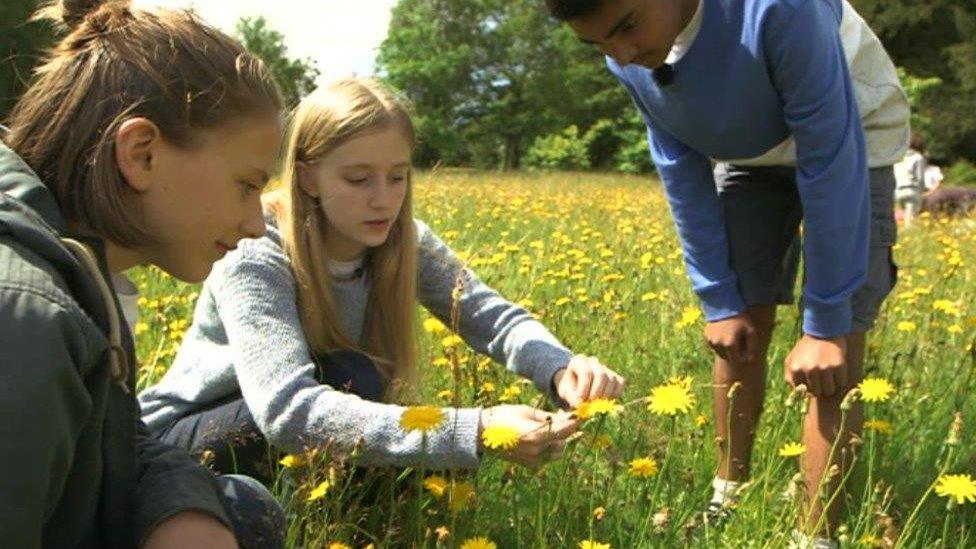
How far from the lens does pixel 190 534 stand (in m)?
1.28

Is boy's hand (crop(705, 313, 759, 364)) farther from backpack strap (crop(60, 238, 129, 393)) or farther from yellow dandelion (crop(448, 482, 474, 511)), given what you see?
backpack strap (crop(60, 238, 129, 393))

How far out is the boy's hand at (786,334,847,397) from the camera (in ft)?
6.57

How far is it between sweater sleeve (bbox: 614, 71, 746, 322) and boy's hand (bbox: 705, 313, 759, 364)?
0.02 meters

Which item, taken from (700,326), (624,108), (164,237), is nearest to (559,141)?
(624,108)

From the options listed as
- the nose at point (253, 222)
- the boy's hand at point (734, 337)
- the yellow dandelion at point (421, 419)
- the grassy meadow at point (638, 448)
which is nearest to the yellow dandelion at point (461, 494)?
the grassy meadow at point (638, 448)

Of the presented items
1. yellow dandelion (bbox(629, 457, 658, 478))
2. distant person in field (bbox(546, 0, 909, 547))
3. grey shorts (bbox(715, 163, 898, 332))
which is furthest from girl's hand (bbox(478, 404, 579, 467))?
grey shorts (bbox(715, 163, 898, 332))

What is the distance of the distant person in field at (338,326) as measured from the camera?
1779mm

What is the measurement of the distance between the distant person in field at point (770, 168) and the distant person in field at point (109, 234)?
28.4 inches

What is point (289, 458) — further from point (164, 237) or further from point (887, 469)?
point (887, 469)

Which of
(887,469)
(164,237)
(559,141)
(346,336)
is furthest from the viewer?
(559,141)

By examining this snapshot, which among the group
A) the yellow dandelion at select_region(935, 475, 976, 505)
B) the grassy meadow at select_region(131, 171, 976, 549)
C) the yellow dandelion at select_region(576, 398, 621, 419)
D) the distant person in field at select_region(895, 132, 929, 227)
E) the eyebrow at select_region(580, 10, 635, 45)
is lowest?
the distant person in field at select_region(895, 132, 929, 227)

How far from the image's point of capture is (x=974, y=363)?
216cm

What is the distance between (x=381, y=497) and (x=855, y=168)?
1008mm

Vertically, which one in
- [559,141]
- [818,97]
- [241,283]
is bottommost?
[559,141]
